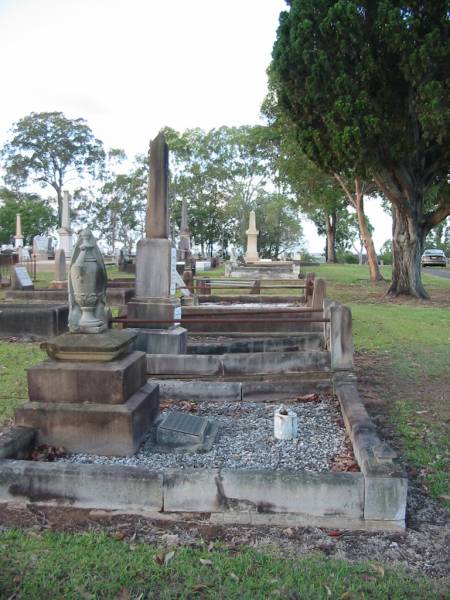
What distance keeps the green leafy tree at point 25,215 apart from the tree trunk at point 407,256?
45404 mm

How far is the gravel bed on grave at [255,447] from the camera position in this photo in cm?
418

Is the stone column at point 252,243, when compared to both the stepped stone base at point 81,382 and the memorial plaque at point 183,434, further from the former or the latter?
the stepped stone base at point 81,382

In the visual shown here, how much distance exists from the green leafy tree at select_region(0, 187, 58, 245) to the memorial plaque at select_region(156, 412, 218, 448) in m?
54.2

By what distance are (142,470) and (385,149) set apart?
45.5 feet

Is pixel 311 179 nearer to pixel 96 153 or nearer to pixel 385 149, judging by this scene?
pixel 385 149

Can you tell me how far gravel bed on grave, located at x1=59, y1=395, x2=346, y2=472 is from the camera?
4.18 m

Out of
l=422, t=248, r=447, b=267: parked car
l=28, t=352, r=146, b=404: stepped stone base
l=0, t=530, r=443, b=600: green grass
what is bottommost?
l=0, t=530, r=443, b=600: green grass

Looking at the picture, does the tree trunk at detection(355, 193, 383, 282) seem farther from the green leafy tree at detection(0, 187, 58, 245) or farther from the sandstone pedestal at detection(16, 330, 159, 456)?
the green leafy tree at detection(0, 187, 58, 245)

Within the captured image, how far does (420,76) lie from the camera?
1355 centimetres

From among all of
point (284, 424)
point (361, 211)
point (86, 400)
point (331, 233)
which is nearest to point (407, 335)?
point (284, 424)

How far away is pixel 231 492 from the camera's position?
3506 millimetres

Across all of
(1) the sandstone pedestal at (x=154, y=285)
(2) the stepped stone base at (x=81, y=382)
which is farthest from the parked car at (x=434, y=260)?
(2) the stepped stone base at (x=81, y=382)

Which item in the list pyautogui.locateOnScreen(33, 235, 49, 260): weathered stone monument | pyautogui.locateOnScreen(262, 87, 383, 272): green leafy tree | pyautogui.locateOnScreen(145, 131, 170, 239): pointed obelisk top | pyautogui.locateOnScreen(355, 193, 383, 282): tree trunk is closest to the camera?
pyautogui.locateOnScreen(145, 131, 170, 239): pointed obelisk top

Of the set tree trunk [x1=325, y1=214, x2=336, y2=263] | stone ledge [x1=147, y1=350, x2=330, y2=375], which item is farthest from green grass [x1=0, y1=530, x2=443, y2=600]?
tree trunk [x1=325, y1=214, x2=336, y2=263]
